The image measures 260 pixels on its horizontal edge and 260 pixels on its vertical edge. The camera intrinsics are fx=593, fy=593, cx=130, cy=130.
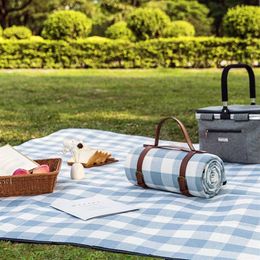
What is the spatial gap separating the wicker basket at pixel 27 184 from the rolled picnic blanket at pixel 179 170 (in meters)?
0.43

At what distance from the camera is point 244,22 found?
13086mm

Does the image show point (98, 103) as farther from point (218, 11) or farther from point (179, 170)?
point (218, 11)

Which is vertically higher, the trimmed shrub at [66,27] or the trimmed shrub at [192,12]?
→ the trimmed shrub at [192,12]

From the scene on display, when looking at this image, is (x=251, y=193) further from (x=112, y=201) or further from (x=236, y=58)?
(x=236, y=58)

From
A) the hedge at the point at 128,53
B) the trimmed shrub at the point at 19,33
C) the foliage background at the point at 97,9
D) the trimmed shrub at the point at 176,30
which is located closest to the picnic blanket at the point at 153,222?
the hedge at the point at 128,53

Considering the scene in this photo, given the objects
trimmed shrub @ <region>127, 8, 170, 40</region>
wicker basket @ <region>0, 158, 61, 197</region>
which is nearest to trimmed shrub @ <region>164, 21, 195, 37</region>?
trimmed shrub @ <region>127, 8, 170, 40</region>

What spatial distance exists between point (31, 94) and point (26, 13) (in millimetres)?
15731

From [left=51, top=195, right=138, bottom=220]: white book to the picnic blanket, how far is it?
0.03m

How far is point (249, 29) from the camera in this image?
13.1 metres

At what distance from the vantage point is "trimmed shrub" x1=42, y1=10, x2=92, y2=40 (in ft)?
45.7

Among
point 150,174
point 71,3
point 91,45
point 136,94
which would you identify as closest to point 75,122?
point 136,94

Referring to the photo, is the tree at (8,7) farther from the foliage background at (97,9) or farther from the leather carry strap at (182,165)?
the leather carry strap at (182,165)

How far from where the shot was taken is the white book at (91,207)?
2.67 metres

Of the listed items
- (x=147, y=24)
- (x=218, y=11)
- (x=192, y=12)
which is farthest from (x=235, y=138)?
(x=218, y=11)
